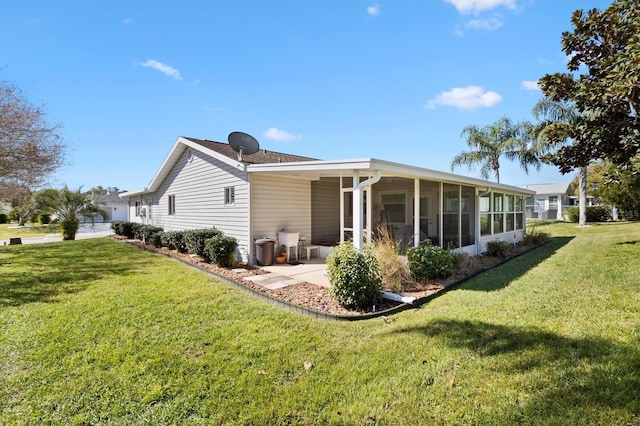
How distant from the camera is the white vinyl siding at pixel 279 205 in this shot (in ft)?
32.3

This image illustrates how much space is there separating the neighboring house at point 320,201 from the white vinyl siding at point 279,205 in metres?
0.03

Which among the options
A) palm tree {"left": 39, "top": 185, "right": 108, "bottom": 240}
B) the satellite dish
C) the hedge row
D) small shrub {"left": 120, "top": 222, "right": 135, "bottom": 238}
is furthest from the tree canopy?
palm tree {"left": 39, "top": 185, "right": 108, "bottom": 240}

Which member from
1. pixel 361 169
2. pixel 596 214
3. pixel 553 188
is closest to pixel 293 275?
pixel 361 169

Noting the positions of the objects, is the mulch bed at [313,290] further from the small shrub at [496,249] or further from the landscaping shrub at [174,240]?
the landscaping shrub at [174,240]

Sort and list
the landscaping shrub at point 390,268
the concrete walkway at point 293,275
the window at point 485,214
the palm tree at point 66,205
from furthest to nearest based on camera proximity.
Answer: the palm tree at point 66,205
the window at point 485,214
the concrete walkway at point 293,275
the landscaping shrub at point 390,268

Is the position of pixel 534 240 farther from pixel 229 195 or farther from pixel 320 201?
pixel 229 195

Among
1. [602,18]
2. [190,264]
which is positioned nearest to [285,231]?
[190,264]

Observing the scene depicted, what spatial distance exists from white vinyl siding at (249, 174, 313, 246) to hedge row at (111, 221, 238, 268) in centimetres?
97

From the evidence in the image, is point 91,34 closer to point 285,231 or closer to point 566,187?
point 285,231

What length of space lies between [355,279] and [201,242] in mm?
6376

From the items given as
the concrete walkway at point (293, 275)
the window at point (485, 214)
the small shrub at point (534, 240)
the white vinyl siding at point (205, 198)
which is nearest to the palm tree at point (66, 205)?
the white vinyl siding at point (205, 198)

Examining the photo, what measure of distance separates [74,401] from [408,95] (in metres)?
14.1

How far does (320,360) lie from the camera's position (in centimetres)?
388

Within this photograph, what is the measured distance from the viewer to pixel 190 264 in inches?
385
